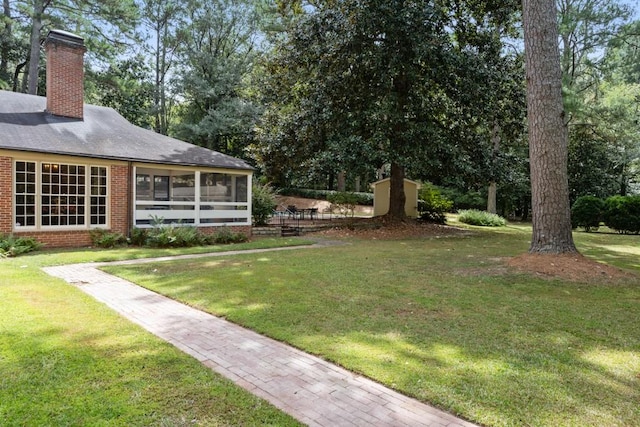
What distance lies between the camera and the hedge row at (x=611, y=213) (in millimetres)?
17312

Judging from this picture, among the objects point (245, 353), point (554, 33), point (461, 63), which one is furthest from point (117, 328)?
point (461, 63)

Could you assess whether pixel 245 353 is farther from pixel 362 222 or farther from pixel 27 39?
pixel 27 39

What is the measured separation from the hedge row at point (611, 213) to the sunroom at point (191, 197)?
14813mm

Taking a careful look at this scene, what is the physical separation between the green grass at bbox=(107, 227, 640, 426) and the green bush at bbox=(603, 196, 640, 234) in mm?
10534

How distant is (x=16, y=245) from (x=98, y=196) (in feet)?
8.24

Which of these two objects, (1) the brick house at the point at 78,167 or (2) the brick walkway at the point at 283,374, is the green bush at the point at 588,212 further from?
(2) the brick walkway at the point at 283,374

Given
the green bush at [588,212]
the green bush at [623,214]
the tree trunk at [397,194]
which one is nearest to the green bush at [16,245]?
the tree trunk at [397,194]

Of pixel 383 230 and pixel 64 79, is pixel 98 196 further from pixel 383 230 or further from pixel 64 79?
pixel 383 230

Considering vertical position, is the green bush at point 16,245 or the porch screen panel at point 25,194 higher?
the porch screen panel at point 25,194

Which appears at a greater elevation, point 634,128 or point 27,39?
point 27,39

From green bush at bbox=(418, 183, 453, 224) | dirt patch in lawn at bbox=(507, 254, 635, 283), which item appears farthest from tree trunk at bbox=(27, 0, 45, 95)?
A: dirt patch in lawn at bbox=(507, 254, 635, 283)

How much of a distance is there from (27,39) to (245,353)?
29738mm

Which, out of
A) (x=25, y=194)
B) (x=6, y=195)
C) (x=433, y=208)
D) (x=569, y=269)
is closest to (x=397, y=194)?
(x=433, y=208)

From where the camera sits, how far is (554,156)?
8.12 m
